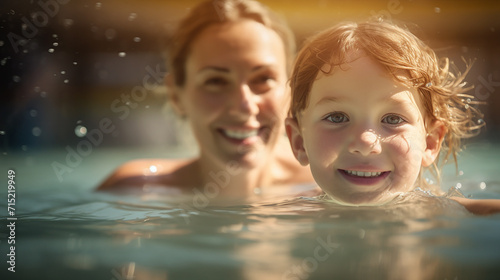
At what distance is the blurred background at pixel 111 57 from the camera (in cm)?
264

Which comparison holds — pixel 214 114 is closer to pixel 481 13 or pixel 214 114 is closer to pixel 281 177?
pixel 281 177

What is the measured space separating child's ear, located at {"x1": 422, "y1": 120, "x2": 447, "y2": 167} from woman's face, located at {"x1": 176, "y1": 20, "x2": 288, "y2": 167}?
71 cm

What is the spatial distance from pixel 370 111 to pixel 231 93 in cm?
86

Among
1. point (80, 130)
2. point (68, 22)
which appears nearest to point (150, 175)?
point (68, 22)

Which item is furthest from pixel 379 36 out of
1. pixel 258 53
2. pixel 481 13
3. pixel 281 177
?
pixel 481 13

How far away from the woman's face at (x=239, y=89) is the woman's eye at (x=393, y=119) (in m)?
0.76

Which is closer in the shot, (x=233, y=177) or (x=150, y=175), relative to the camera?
(x=233, y=177)

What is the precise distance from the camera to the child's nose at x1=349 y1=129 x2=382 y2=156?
1274 millimetres

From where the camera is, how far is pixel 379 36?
1.38 m

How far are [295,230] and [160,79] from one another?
7.62ft


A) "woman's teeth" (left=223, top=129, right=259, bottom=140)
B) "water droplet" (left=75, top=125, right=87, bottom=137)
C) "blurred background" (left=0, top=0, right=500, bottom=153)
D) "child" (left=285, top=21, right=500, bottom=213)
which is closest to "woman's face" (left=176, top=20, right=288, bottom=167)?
"woman's teeth" (left=223, top=129, right=259, bottom=140)

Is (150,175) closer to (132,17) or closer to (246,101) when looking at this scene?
(246,101)

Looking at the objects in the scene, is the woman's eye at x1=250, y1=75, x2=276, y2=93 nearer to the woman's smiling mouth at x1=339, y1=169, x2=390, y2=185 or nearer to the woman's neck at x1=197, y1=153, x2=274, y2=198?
the woman's neck at x1=197, y1=153, x2=274, y2=198

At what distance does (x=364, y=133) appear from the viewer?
1.29m
